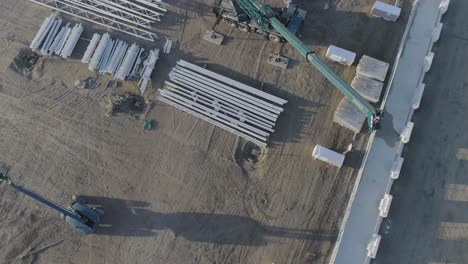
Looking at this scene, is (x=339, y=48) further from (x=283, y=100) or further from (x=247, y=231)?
(x=247, y=231)

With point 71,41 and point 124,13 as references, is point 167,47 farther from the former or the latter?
point 71,41

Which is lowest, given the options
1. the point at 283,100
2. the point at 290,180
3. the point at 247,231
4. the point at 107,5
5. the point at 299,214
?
the point at 247,231

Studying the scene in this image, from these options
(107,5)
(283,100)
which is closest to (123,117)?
(107,5)

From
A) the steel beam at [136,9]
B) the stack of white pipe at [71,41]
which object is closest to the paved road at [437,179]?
the steel beam at [136,9]

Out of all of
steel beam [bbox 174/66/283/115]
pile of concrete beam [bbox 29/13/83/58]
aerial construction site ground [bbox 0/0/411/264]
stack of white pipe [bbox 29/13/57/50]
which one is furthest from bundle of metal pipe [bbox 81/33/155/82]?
stack of white pipe [bbox 29/13/57/50]

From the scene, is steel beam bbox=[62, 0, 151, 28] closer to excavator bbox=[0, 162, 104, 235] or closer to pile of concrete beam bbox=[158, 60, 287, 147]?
pile of concrete beam bbox=[158, 60, 287, 147]

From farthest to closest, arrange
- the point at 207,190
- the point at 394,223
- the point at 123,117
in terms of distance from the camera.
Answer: the point at 123,117 → the point at 207,190 → the point at 394,223

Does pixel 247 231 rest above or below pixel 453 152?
below
